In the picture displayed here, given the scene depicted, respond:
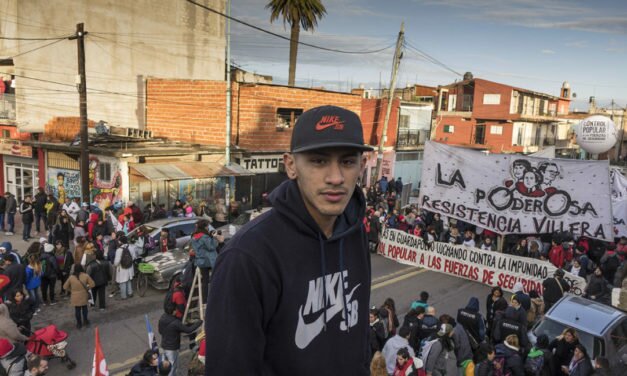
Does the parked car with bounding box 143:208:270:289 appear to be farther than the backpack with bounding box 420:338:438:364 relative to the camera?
Yes

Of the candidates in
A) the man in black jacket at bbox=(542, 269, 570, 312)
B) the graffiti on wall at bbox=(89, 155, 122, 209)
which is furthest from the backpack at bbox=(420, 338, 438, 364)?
the graffiti on wall at bbox=(89, 155, 122, 209)

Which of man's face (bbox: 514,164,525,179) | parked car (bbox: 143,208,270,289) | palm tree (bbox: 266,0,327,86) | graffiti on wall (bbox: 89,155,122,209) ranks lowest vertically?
parked car (bbox: 143,208,270,289)

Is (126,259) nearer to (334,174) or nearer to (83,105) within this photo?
(83,105)

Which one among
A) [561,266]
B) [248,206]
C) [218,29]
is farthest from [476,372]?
[218,29]

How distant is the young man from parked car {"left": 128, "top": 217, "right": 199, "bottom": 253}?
44.9 feet

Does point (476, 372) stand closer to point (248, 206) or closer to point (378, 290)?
point (378, 290)

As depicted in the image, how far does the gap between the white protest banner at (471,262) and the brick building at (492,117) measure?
29.5m

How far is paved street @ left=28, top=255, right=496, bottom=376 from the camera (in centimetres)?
981

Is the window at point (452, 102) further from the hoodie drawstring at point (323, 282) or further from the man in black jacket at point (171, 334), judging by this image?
the hoodie drawstring at point (323, 282)

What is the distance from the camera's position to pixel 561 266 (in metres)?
14.9

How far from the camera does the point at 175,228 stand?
15562mm

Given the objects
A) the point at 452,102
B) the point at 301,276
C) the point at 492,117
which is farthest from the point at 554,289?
the point at 452,102

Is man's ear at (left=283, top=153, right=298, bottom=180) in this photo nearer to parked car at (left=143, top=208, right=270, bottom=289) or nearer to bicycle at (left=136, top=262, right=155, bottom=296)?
parked car at (left=143, top=208, right=270, bottom=289)

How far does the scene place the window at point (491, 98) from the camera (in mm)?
48094
